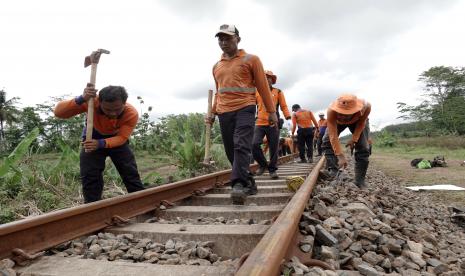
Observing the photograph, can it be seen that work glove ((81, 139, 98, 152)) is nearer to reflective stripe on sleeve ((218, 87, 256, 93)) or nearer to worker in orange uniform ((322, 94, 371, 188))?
reflective stripe on sleeve ((218, 87, 256, 93))

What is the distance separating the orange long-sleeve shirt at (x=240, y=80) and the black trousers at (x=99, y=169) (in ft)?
3.83

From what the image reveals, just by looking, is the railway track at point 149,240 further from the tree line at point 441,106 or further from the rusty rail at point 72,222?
the tree line at point 441,106

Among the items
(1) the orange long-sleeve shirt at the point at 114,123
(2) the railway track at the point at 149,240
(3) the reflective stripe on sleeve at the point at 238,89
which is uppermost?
(3) the reflective stripe on sleeve at the point at 238,89

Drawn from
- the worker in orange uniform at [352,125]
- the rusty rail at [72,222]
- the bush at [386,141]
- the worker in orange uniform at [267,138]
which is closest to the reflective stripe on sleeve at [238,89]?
the rusty rail at [72,222]

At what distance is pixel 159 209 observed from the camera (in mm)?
3676

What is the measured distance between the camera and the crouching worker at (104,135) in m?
3.71

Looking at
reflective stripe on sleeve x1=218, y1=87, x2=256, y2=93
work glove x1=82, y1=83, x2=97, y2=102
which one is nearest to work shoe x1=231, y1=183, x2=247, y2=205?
reflective stripe on sleeve x1=218, y1=87, x2=256, y2=93

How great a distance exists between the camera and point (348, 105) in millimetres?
4816

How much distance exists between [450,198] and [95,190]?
5.53m

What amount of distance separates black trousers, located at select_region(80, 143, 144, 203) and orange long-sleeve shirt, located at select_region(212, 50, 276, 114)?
1.17 m

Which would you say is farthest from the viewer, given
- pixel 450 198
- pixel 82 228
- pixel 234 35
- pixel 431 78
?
pixel 431 78

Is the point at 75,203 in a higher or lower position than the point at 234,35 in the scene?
lower

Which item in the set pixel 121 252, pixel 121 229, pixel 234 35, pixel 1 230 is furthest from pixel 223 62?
pixel 1 230

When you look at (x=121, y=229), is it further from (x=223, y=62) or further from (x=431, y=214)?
(x=431, y=214)
